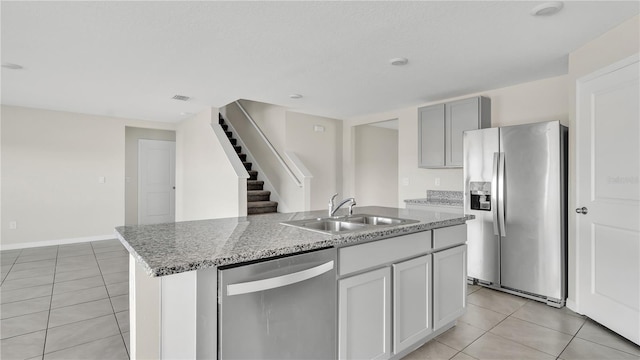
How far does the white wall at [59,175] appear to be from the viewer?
516cm

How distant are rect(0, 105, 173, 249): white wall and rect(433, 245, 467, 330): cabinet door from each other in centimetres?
603

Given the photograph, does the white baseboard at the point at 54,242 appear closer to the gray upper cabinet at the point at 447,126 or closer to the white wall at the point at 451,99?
the white wall at the point at 451,99

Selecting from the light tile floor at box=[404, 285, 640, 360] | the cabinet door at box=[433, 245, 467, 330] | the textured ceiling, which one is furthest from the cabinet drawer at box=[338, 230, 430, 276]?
the textured ceiling

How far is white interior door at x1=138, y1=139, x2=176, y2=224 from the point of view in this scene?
6738 mm

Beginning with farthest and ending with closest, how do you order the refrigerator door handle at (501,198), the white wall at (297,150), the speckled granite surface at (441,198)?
the white wall at (297,150) → the speckled granite surface at (441,198) → the refrigerator door handle at (501,198)

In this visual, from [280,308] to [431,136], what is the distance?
369cm

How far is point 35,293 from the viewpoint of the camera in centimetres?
321

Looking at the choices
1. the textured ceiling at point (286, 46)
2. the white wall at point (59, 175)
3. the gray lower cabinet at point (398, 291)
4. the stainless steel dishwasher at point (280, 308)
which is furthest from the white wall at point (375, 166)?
the stainless steel dishwasher at point (280, 308)

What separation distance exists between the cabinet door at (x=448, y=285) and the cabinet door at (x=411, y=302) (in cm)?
9

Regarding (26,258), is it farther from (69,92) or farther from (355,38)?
(355,38)

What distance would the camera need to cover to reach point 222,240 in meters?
1.52

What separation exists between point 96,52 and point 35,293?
8.04ft

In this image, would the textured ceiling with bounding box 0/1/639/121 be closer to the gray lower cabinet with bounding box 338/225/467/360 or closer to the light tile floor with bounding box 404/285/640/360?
the gray lower cabinet with bounding box 338/225/467/360

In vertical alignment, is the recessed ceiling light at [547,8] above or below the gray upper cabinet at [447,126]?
above
